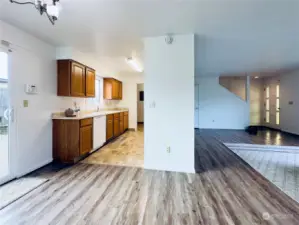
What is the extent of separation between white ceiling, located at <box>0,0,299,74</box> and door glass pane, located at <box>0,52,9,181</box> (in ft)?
2.13

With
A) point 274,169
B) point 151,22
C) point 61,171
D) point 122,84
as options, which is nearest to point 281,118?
point 274,169

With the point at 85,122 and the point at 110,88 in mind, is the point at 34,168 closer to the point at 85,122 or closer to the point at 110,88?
the point at 85,122

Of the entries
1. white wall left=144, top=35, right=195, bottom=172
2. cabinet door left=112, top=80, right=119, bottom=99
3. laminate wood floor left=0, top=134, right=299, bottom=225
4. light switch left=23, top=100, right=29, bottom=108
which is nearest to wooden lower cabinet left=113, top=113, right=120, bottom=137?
cabinet door left=112, top=80, right=119, bottom=99

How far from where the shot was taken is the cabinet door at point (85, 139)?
399 centimetres

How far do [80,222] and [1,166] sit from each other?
1.84m

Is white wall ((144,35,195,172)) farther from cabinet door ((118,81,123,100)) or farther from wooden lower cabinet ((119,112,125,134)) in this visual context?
cabinet door ((118,81,123,100))

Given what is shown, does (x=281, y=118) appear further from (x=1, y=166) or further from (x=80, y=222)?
(x=1, y=166)

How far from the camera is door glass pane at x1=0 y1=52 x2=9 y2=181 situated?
9.53 ft

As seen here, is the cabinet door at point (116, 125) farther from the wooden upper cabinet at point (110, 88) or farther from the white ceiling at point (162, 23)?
the white ceiling at point (162, 23)

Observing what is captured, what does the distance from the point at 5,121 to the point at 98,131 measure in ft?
7.12

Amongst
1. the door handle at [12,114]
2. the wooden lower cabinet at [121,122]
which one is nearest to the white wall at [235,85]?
the wooden lower cabinet at [121,122]

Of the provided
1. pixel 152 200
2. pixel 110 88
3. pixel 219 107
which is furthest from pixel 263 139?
pixel 110 88

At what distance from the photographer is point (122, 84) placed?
8438mm

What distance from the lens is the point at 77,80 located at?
4.32m
